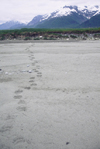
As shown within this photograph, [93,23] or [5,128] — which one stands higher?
[93,23]

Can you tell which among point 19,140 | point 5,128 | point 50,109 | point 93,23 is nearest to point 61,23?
point 93,23

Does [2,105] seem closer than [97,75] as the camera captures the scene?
Yes

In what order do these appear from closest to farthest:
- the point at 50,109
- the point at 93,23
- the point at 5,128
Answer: the point at 5,128 → the point at 50,109 → the point at 93,23

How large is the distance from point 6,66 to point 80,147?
21.2 feet

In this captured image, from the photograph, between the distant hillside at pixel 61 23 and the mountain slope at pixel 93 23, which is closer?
the mountain slope at pixel 93 23

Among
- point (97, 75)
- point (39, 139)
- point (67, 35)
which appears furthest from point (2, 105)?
point (67, 35)

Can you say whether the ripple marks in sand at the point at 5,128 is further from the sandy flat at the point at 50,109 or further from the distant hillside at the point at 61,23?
the distant hillside at the point at 61,23

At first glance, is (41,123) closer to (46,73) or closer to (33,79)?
(33,79)

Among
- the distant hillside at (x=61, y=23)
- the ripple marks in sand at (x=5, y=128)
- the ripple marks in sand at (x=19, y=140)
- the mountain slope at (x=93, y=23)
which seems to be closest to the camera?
the ripple marks in sand at (x=19, y=140)

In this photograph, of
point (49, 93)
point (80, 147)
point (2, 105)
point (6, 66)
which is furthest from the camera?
point (6, 66)

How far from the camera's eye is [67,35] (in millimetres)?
23047

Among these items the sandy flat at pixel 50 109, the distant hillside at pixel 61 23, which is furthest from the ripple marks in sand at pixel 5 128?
the distant hillside at pixel 61 23

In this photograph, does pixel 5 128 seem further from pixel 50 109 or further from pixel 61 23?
pixel 61 23

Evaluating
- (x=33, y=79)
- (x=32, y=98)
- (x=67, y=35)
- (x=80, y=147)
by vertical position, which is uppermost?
(x=67, y=35)
